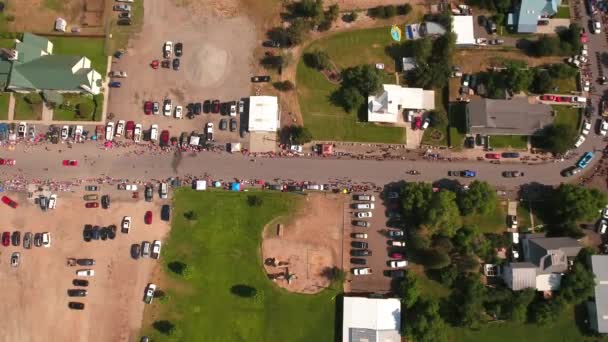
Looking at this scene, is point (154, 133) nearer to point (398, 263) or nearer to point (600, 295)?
point (398, 263)

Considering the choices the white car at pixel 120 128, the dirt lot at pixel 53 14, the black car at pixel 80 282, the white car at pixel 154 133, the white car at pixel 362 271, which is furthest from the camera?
the dirt lot at pixel 53 14

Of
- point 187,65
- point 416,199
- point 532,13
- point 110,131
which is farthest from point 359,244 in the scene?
point 532,13

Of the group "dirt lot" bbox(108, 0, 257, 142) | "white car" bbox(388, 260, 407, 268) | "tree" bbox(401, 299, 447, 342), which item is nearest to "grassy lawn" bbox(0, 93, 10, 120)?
"dirt lot" bbox(108, 0, 257, 142)

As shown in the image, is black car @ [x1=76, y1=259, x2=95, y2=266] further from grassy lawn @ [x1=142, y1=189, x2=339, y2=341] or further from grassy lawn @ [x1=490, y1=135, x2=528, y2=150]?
grassy lawn @ [x1=490, y1=135, x2=528, y2=150]

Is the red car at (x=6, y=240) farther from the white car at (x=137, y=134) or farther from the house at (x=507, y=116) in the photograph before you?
the house at (x=507, y=116)

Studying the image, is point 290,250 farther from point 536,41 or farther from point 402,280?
point 536,41

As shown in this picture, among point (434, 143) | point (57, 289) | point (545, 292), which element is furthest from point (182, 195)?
point (545, 292)

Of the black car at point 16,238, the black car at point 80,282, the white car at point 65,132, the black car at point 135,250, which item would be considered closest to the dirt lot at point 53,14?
the white car at point 65,132
